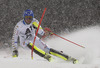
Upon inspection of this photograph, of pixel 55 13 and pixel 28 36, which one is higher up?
pixel 55 13

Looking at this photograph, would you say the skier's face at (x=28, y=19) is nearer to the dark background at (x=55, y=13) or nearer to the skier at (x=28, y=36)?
the skier at (x=28, y=36)

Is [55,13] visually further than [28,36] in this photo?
Yes

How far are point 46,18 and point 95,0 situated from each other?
12.5ft

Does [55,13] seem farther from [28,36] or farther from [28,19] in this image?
[28,19]

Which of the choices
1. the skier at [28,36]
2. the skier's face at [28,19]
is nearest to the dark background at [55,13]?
→ the skier at [28,36]

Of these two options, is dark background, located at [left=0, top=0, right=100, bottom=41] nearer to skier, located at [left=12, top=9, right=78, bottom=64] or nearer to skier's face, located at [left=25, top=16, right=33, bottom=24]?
skier, located at [left=12, top=9, right=78, bottom=64]

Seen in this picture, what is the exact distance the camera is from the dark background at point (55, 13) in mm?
15062

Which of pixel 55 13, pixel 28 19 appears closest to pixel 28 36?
pixel 28 19

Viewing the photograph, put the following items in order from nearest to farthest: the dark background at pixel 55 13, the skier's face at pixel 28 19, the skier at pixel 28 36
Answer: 1. the skier's face at pixel 28 19
2. the skier at pixel 28 36
3. the dark background at pixel 55 13

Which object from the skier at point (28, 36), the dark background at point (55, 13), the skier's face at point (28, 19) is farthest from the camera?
the dark background at point (55, 13)

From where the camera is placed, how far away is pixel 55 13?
1531 cm

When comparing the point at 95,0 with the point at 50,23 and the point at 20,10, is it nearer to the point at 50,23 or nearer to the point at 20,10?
the point at 50,23

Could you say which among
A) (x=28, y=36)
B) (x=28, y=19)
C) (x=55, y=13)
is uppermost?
(x=55, y=13)

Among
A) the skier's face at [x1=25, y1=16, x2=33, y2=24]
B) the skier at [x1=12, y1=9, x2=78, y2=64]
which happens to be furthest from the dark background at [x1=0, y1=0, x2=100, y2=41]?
the skier's face at [x1=25, y1=16, x2=33, y2=24]
